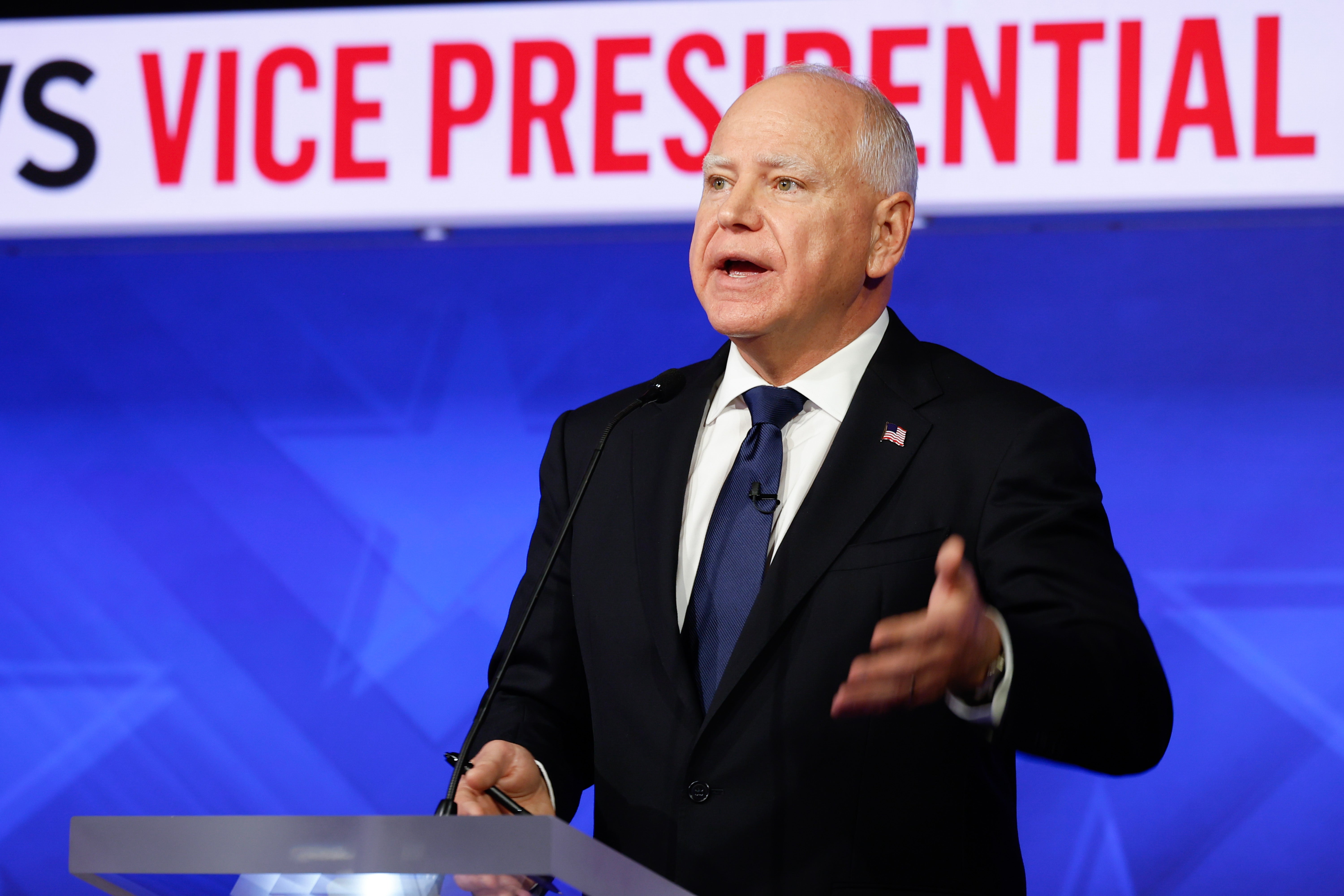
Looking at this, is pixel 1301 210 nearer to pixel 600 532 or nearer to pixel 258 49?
pixel 600 532

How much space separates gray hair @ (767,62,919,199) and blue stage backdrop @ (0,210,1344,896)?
1120 mm

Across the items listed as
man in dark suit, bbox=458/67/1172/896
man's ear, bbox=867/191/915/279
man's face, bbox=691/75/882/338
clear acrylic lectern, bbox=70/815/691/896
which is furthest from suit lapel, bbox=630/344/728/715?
clear acrylic lectern, bbox=70/815/691/896

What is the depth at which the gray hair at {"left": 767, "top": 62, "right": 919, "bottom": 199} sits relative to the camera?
1870 mm

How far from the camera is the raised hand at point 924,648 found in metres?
1.14

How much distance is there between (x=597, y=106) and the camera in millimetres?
3076

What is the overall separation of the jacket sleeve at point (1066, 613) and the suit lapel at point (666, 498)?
35 centimetres

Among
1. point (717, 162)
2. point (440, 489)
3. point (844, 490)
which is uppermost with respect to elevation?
point (440, 489)

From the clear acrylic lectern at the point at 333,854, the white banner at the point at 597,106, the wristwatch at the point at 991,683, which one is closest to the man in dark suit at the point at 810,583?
the wristwatch at the point at 991,683

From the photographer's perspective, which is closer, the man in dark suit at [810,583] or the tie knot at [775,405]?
the man in dark suit at [810,583]

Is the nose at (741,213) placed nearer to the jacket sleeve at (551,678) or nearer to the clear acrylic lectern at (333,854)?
the jacket sleeve at (551,678)

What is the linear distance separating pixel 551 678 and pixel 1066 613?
662 mm

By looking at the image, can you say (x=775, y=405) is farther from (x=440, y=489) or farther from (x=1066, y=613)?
(x=440, y=489)

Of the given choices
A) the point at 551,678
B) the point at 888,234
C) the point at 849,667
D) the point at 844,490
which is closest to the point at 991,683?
the point at 849,667

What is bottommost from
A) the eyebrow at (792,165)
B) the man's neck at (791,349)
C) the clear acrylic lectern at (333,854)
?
the clear acrylic lectern at (333,854)
